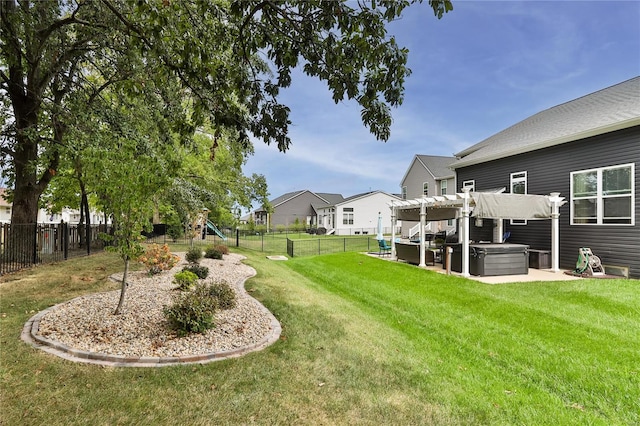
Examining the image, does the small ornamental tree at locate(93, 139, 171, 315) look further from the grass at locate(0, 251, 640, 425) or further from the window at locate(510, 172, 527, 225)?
the window at locate(510, 172, 527, 225)

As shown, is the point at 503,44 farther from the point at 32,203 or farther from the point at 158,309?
the point at 32,203

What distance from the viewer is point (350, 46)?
3.73m

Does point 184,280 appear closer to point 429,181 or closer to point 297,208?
point 429,181

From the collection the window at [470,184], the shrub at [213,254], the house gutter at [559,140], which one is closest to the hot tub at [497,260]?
the house gutter at [559,140]

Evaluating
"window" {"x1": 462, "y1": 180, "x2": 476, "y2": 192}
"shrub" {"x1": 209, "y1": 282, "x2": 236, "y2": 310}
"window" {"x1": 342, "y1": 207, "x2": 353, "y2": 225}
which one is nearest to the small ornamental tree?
"shrub" {"x1": 209, "y1": 282, "x2": 236, "y2": 310}

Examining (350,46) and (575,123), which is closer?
(350,46)

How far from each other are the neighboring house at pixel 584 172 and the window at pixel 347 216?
997 inches

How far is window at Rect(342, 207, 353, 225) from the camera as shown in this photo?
40656mm

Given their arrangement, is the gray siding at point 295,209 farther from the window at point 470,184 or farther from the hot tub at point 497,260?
the hot tub at point 497,260

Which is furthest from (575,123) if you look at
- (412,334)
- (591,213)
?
(412,334)

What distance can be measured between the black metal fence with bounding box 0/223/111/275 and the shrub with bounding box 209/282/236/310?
3.06 m

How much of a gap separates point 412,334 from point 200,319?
3.68 metres

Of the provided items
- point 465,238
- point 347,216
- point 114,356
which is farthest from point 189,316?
point 347,216

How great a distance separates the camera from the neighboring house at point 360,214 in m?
40.5
